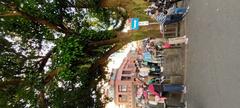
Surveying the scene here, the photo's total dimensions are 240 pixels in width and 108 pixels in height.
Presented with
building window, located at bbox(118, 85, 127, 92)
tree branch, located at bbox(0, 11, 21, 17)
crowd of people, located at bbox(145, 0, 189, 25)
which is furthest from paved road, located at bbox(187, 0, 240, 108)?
building window, located at bbox(118, 85, 127, 92)

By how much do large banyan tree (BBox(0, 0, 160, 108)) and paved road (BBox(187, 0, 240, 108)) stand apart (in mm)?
6382

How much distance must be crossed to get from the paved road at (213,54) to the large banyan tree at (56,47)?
638 cm

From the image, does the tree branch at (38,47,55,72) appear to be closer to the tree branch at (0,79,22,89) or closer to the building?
the tree branch at (0,79,22,89)

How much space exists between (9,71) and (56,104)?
126 inches

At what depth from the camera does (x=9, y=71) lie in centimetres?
2591

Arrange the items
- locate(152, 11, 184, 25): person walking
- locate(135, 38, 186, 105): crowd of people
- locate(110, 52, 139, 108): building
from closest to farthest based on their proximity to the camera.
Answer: locate(152, 11, 184, 25): person walking, locate(135, 38, 186, 105): crowd of people, locate(110, 52, 139, 108): building

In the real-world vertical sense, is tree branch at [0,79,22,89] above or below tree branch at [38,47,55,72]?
below

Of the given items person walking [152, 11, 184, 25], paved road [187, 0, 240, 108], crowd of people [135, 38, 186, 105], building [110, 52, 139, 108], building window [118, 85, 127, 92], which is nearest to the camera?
paved road [187, 0, 240, 108]

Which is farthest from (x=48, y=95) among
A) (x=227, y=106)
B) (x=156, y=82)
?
(x=227, y=106)

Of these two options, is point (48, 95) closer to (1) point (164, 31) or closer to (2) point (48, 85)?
(2) point (48, 85)

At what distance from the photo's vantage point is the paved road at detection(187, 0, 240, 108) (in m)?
15.8

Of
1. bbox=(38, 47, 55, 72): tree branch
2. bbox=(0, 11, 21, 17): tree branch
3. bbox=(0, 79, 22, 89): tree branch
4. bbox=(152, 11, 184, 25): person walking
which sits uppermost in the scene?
bbox=(0, 11, 21, 17): tree branch

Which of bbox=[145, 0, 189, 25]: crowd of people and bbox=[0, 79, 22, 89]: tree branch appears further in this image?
bbox=[0, 79, 22, 89]: tree branch

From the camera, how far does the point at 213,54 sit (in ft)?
59.8
